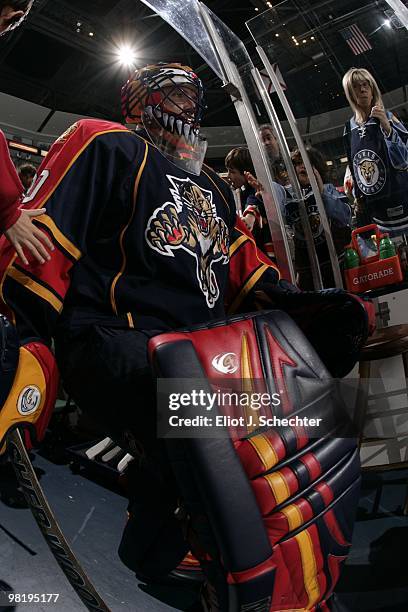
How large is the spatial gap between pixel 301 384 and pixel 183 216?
43 cm

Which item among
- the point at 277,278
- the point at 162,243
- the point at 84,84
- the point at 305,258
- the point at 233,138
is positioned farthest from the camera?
the point at 233,138

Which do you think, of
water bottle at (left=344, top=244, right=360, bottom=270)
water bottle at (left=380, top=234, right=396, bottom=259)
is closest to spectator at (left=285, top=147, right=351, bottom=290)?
water bottle at (left=344, top=244, right=360, bottom=270)

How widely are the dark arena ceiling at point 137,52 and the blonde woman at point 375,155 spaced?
0.07m

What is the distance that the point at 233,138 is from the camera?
2.44 meters

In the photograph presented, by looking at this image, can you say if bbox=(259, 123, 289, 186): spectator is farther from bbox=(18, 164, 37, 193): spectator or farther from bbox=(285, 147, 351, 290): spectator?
bbox=(18, 164, 37, 193): spectator

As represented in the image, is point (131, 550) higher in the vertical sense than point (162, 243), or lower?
lower

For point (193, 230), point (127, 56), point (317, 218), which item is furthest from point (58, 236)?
point (317, 218)

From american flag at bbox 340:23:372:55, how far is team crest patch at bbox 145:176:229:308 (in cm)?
125

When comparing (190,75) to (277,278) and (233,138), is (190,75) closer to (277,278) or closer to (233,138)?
(277,278)

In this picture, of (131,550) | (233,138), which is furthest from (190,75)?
(233,138)

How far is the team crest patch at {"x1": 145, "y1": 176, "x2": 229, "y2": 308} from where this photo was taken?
90cm

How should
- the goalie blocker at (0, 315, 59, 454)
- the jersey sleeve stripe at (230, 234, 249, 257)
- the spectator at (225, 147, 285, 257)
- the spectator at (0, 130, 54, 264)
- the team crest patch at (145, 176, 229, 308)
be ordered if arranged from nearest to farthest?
the goalie blocker at (0, 315, 59, 454) → the spectator at (0, 130, 54, 264) → the team crest patch at (145, 176, 229, 308) → the jersey sleeve stripe at (230, 234, 249, 257) → the spectator at (225, 147, 285, 257)

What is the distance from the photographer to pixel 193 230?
0.96 m

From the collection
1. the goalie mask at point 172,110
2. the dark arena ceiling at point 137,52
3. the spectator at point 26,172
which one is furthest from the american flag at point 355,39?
the spectator at point 26,172
